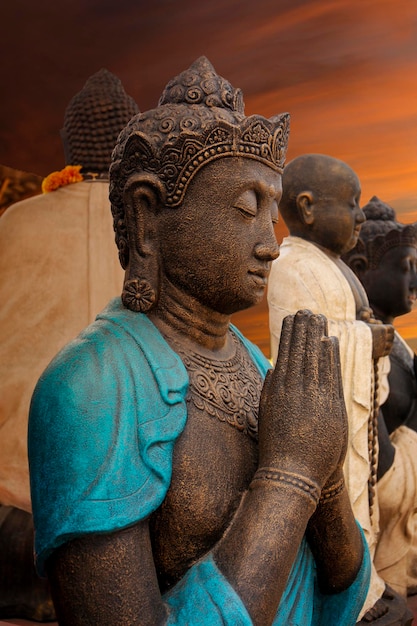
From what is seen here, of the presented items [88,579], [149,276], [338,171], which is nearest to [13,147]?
[338,171]

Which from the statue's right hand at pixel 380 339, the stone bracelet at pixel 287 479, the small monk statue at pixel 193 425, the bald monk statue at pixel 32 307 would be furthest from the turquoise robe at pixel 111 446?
the bald monk statue at pixel 32 307

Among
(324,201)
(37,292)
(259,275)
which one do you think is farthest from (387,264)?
(259,275)

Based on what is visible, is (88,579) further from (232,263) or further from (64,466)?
(232,263)

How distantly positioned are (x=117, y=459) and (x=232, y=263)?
437mm

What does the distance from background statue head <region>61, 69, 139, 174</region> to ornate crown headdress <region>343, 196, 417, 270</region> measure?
1.44 m

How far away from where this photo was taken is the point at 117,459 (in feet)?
5.14

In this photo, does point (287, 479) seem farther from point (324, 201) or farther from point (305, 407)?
point (324, 201)

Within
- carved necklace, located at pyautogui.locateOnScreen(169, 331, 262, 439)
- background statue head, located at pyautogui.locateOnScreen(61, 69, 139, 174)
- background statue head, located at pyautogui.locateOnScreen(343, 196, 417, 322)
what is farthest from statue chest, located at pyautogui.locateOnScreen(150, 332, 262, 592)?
background statue head, located at pyautogui.locateOnScreen(343, 196, 417, 322)

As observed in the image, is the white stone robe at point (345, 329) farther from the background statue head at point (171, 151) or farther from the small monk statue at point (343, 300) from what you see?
the background statue head at point (171, 151)

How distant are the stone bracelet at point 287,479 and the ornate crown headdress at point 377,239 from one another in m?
3.11

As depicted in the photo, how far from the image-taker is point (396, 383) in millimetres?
4574

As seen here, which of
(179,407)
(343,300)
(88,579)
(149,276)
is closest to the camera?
(88,579)

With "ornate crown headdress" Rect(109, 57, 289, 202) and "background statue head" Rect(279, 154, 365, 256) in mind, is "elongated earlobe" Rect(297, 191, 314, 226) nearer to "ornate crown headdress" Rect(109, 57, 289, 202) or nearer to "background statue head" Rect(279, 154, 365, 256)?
"background statue head" Rect(279, 154, 365, 256)

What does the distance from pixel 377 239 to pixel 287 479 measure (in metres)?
3.19
